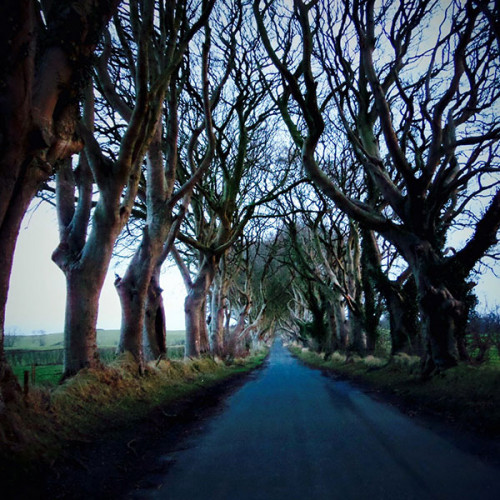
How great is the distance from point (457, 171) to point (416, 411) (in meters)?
6.16

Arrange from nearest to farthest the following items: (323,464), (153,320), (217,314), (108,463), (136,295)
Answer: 1. (323,464)
2. (108,463)
3. (136,295)
4. (153,320)
5. (217,314)

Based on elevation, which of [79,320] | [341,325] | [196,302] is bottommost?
[341,325]

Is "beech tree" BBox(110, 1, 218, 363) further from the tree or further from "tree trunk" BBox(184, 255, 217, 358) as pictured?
"tree trunk" BBox(184, 255, 217, 358)

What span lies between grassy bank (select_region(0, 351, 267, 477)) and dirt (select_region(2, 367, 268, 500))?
113 mm

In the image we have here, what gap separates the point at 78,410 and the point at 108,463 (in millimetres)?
1692

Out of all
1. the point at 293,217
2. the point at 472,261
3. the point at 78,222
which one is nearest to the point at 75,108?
the point at 78,222

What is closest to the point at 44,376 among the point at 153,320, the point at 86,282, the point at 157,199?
the point at 153,320

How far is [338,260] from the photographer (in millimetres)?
19109

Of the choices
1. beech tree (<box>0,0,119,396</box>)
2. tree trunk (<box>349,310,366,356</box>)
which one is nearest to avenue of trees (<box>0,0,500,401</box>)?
beech tree (<box>0,0,119,396</box>)

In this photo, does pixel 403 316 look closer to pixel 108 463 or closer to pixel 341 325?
pixel 341 325

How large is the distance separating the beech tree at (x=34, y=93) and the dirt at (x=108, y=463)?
1285mm

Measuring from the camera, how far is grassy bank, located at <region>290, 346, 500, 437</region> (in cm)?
512

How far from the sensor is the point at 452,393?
6.53 meters

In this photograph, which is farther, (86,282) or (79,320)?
(86,282)
